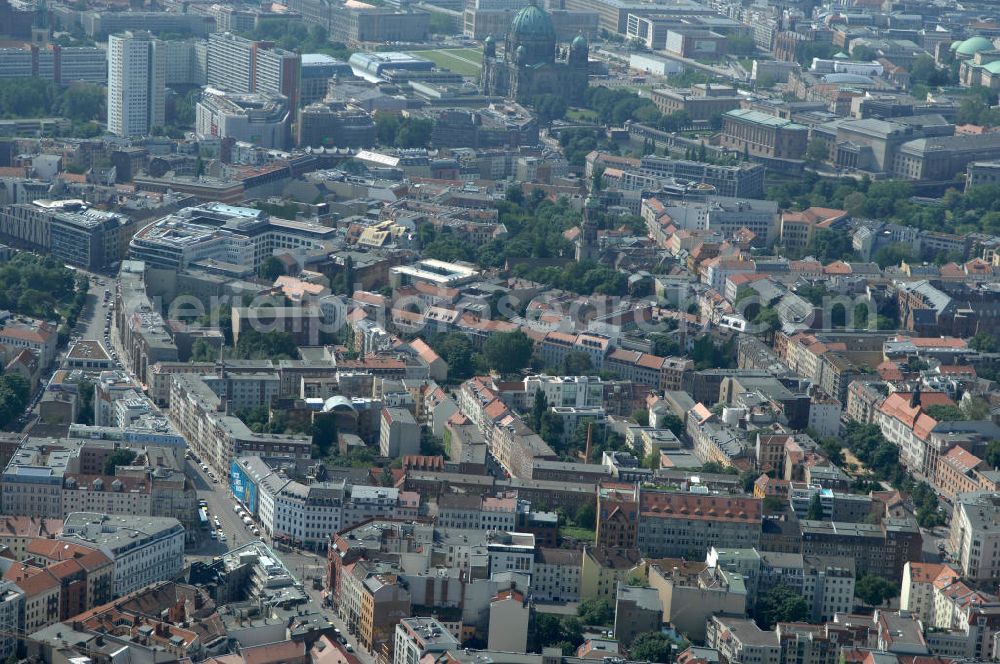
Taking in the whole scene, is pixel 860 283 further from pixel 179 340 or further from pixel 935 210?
pixel 179 340

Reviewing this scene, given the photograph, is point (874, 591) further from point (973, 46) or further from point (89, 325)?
point (973, 46)

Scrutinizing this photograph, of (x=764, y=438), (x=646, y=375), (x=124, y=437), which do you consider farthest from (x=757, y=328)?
(x=124, y=437)

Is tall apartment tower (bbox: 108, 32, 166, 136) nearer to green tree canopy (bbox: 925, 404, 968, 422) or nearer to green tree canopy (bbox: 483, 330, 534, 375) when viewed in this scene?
green tree canopy (bbox: 483, 330, 534, 375)

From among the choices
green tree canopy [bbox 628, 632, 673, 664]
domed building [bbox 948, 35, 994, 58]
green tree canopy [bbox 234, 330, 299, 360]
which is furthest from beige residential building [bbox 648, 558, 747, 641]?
domed building [bbox 948, 35, 994, 58]

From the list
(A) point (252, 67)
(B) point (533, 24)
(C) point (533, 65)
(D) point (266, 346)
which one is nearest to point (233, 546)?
(D) point (266, 346)

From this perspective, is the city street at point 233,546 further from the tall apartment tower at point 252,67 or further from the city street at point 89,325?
the tall apartment tower at point 252,67

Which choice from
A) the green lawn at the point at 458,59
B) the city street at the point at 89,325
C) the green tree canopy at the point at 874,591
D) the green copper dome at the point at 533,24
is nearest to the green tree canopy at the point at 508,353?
the city street at the point at 89,325
